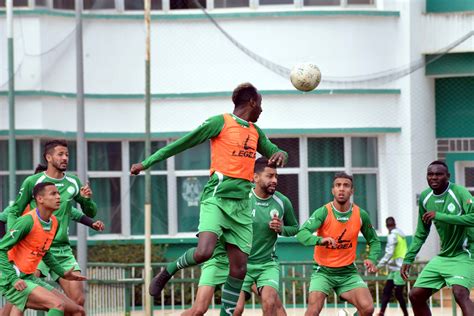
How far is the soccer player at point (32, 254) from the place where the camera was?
1590 cm

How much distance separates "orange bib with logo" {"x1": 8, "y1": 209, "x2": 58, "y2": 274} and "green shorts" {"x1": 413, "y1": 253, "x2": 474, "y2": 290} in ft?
15.2

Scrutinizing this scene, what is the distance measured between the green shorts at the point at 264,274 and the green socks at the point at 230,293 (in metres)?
2.15

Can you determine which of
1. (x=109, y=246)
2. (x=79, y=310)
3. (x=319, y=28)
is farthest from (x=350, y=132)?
(x=79, y=310)

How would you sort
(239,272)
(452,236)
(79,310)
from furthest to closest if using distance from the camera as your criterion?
(452,236)
(79,310)
(239,272)

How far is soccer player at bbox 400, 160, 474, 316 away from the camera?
1702 centimetres

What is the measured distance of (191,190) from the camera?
29172 mm

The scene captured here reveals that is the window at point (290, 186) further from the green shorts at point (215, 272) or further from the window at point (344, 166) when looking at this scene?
the green shorts at point (215, 272)

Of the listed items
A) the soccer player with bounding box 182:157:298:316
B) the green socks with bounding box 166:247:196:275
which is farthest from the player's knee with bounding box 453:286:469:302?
the green socks with bounding box 166:247:196:275

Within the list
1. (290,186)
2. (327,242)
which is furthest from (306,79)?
(290,186)

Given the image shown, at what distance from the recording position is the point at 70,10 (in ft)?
93.3

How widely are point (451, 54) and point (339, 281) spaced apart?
12.5m

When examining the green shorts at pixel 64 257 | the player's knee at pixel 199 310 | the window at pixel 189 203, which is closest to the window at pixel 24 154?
the window at pixel 189 203

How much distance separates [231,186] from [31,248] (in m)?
2.80

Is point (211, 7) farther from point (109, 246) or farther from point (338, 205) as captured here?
point (338, 205)
